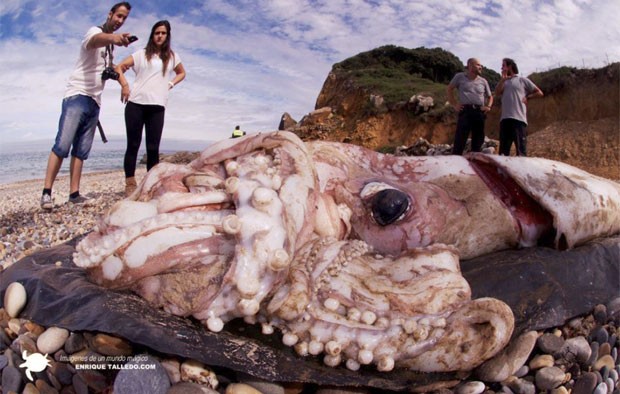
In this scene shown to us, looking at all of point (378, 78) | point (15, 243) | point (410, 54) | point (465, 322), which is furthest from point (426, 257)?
point (410, 54)


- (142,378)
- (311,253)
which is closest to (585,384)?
(311,253)

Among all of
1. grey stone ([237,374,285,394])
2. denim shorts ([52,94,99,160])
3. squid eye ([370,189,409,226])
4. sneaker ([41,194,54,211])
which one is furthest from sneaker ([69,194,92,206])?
grey stone ([237,374,285,394])

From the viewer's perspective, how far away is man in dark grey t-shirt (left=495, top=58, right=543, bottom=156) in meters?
8.24

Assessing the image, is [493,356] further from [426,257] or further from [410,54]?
[410,54]

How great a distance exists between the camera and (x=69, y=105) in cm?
589

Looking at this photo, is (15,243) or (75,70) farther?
(75,70)

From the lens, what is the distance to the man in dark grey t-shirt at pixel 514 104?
8.24 m

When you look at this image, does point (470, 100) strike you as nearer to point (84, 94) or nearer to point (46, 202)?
point (84, 94)

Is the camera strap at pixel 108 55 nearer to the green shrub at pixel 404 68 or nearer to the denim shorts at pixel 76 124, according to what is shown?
the denim shorts at pixel 76 124

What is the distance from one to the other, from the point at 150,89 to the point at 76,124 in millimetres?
973

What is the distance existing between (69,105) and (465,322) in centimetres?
524

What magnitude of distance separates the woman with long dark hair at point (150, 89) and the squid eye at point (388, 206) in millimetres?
3737

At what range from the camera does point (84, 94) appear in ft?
19.5

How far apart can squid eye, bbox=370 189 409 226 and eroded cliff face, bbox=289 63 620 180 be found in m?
12.2
